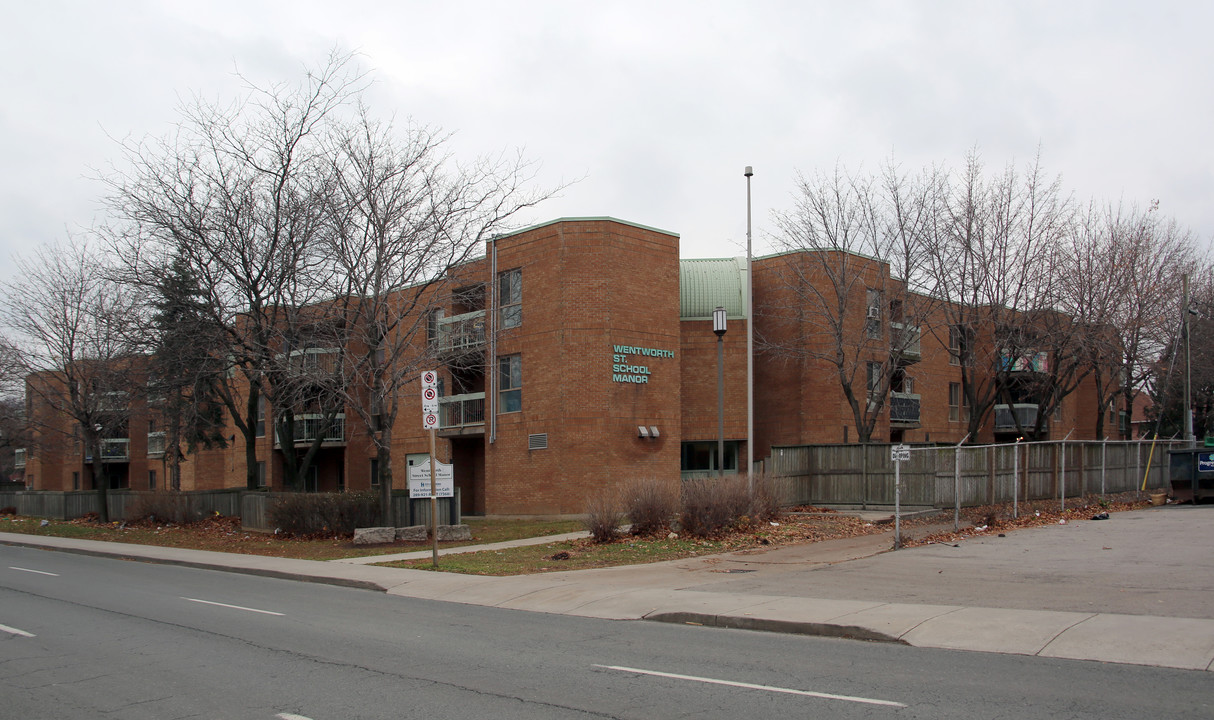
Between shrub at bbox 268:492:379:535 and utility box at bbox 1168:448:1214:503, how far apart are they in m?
24.1

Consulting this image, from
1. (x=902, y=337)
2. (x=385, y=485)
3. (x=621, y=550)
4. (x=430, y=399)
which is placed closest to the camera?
(x=430, y=399)

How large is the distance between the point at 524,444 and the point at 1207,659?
25.5 m

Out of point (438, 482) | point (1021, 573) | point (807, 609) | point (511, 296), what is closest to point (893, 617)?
point (807, 609)

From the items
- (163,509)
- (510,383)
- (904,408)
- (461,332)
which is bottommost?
(163,509)

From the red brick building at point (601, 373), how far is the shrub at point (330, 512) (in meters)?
4.85

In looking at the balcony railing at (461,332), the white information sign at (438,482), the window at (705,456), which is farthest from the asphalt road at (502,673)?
the window at (705,456)

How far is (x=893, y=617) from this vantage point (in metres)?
10.2

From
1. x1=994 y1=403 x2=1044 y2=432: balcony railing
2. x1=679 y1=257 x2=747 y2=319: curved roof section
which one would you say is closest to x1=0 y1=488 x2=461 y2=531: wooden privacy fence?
x1=679 y1=257 x2=747 y2=319: curved roof section

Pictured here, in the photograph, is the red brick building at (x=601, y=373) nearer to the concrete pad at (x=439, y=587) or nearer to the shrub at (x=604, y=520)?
the shrub at (x=604, y=520)

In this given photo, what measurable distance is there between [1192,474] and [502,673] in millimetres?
27192

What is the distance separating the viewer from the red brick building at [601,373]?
30938 millimetres

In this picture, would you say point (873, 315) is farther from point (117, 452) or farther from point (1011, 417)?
point (117, 452)

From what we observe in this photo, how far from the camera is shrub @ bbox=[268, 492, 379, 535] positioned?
23844 mm

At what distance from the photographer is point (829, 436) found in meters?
35.8
